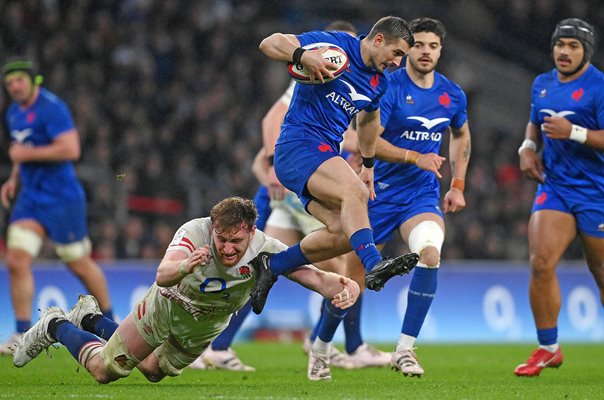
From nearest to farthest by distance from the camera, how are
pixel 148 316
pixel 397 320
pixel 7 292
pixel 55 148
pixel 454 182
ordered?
pixel 148 316 < pixel 454 182 < pixel 55 148 < pixel 7 292 < pixel 397 320

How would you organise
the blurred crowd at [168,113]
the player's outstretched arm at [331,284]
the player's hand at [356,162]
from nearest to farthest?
1. the player's outstretched arm at [331,284]
2. the player's hand at [356,162]
3. the blurred crowd at [168,113]

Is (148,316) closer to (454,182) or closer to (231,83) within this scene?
(454,182)

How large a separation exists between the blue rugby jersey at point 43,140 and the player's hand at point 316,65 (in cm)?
448

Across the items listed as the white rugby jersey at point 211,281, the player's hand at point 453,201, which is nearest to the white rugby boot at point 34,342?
the white rugby jersey at point 211,281

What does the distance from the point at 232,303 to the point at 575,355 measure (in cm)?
616

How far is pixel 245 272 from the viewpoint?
688 centimetres

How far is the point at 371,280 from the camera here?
655 cm

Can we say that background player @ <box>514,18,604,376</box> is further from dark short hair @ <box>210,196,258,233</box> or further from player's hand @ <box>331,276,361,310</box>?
dark short hair @ <box>210,196,258,233</box>

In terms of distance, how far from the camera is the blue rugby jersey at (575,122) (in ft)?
28.9

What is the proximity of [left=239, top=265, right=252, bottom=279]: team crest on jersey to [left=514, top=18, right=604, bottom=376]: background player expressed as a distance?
2.96 m

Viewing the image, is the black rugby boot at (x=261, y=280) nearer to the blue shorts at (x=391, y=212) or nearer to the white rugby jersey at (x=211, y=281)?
the white rugby jersey at (x=211, y=281)

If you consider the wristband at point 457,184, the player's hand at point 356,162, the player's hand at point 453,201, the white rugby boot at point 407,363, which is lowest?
the white rugby boot at point 407,363

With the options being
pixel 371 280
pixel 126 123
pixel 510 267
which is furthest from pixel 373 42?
pixel 126 123

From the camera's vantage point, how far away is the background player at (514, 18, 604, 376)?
879 centimetres
